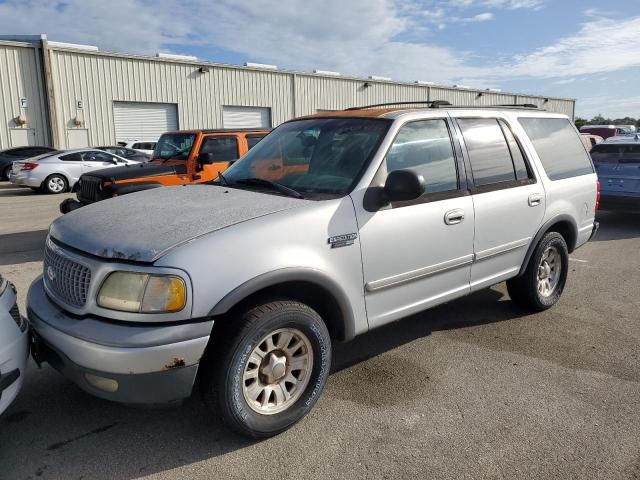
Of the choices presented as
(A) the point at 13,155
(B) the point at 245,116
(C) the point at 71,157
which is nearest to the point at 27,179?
(C) the point at 71,157

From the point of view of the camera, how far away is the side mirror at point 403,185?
3172 mm

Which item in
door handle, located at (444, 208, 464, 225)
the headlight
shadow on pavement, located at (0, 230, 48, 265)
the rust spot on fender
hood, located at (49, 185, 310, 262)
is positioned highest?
hood, located at (49, 185, 310, 262)

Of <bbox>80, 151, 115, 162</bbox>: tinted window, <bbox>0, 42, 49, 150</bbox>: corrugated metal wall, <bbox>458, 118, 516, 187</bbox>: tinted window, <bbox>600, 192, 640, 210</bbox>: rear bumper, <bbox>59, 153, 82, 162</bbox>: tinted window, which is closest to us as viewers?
<bbox>458, 118, 516, 187</bbox>: tinted window

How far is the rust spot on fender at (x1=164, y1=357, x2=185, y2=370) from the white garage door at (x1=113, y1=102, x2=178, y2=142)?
2456 cm

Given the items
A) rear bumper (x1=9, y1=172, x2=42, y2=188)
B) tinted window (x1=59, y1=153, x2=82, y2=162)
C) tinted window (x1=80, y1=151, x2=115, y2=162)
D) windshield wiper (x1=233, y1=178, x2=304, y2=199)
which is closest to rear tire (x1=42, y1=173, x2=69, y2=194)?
rear bumper (x1=9, y1=172, x2=42, y2=188)

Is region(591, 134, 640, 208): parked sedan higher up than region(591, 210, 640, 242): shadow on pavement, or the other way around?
region(591, 134, 640, 208): parked sedan

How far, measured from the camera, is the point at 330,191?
3352 mm

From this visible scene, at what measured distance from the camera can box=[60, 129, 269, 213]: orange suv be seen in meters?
8.10

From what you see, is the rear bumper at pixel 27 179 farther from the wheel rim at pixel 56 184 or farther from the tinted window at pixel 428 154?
the tinted window at pixel 428 154

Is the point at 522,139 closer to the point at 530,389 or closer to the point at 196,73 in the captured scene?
the point at 530,389

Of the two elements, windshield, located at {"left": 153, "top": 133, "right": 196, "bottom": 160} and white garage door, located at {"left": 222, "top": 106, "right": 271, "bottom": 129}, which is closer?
windshield, located at {"left": 153, "top": 133, "right": 196, "bottom": 160}

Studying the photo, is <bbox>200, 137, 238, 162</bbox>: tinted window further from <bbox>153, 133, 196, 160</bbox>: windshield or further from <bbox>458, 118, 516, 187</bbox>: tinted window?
<bbox>458, 118, 516, 187</bbox>: tinted window

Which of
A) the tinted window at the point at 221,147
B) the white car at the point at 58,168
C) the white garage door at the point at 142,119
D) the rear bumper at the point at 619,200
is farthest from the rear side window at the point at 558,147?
the white garage door at the point at 142,119

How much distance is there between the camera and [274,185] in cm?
356
